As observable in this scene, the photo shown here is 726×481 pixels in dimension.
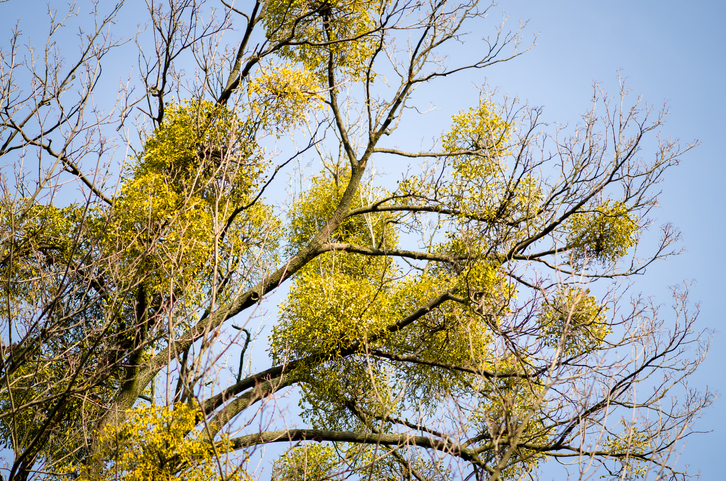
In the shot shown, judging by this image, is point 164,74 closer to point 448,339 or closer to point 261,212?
point 261,212

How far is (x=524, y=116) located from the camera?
8188mm

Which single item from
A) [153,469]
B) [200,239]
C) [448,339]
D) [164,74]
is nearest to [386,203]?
[448,339]

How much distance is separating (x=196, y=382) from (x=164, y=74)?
6.93 metres

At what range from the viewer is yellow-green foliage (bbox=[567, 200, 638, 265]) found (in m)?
8.07

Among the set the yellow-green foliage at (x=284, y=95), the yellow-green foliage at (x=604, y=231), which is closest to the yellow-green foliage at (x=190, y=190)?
the yellow-green foliage at (x=284, y=95)

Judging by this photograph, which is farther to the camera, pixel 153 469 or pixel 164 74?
pixel 164 74

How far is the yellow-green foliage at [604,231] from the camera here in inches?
318

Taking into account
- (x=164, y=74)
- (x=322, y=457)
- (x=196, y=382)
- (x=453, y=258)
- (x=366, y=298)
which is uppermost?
(x=164, y=74)

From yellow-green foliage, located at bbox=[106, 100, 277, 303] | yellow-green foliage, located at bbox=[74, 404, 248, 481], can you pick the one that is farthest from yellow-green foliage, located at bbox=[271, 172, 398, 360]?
yellow-green foliage, located at bbox=[74, 404, 248, 481]

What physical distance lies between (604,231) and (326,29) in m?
5.06

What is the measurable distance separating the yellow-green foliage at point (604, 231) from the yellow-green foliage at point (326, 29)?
415cm

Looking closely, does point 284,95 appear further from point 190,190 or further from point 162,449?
point 162,449

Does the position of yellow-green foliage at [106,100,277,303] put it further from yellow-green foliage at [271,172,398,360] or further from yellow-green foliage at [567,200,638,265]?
yellow-green foliage at [567,200,638,265]

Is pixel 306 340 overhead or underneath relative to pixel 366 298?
underneath
